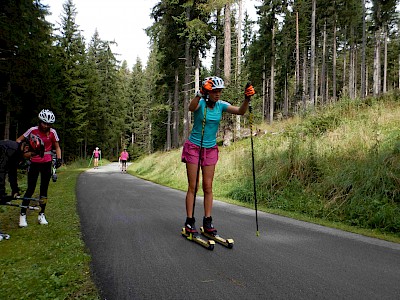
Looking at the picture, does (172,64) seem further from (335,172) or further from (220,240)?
(220,240)

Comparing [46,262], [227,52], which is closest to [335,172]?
[46,262]

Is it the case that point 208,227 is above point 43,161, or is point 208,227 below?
below

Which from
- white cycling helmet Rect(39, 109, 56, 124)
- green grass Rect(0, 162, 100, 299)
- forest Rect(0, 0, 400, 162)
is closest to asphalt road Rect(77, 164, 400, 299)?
green grass Rect(0, 162, 100, 299)

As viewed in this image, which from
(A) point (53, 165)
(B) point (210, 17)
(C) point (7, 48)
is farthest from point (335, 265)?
(B) point (210, 17)

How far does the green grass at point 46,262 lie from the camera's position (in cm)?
280

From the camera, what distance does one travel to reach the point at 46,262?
3604mm

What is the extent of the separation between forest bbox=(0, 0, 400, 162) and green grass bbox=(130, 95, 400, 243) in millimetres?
2058

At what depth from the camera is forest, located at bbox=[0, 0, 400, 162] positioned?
18.2m

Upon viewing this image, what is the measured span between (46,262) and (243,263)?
2.44 metres

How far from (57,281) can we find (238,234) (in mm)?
2784

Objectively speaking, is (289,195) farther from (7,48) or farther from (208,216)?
(7,48)

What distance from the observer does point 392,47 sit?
56.1 metres

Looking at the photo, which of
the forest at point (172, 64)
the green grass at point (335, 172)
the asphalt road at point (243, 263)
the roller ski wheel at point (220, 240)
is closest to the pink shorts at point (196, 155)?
the roller ski wheel at point (220, 240)

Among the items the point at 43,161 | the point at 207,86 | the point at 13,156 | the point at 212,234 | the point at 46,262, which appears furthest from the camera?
the point at 43,161
